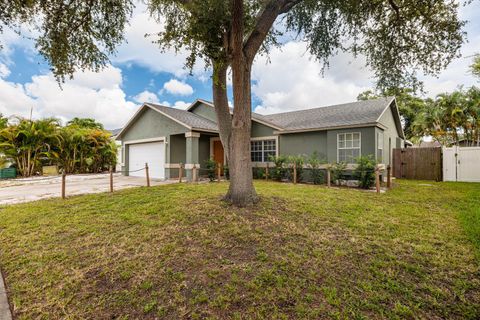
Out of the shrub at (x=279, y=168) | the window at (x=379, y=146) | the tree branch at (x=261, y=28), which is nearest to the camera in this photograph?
the tree branch at (x=261, y=28)

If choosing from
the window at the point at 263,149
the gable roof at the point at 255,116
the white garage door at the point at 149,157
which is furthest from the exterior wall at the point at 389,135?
the white garage door at the point at 149,157

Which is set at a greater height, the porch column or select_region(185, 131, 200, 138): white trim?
select_region(185, 131, 200, 138): white trim

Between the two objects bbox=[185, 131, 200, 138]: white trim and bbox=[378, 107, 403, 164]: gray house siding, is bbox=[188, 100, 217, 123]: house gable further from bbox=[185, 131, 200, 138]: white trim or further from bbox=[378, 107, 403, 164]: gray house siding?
bbox=[378, 107, 403, 164]: gray house siding

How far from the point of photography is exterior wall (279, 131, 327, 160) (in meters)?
12.0

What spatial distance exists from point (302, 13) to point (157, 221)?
7413mm

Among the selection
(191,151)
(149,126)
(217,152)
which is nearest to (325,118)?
(217,152)

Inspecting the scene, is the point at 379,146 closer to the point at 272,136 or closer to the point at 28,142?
the point at 272,136

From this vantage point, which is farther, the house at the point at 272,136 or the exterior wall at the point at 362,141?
the house at the point at 272,136

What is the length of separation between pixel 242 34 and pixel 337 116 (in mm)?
8891

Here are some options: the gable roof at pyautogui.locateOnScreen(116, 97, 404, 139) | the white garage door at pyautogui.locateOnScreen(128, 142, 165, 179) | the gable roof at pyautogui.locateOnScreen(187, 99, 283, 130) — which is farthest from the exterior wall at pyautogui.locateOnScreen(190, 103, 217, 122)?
the white garage door at pyautogui.locateOnScreen(128, 142, 165, 179)

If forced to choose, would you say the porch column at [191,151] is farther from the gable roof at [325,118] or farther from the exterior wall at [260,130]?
the exterior wall at [260,130]

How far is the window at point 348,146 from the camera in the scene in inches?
436

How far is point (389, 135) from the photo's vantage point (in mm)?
13891

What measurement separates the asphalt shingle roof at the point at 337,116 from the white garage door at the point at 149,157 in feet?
24.1
